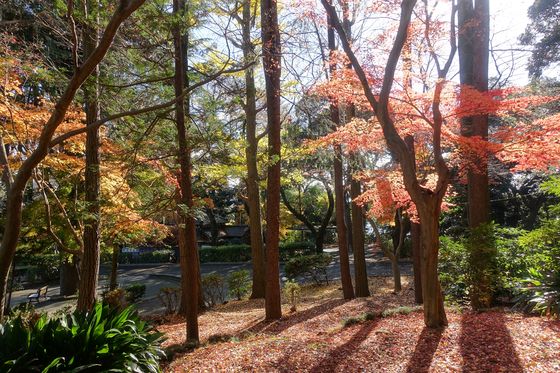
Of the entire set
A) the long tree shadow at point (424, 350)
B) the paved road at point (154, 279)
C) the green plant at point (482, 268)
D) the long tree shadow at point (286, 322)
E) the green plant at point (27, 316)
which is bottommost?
the paved road at point (154, 279)

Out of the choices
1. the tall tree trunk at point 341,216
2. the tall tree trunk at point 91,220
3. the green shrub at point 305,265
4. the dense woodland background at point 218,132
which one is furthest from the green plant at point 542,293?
the green shrub at point 305,265

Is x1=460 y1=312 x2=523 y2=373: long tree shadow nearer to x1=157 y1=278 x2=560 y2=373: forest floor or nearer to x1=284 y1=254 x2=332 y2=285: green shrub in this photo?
x1=157 y1=278 x2=560 y2=373: forest floor

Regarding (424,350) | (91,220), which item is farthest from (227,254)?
(424,350)

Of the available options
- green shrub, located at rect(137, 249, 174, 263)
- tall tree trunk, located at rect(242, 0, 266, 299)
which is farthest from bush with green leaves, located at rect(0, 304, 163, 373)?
green shrub, located at rect(137, 249, 174, 263)

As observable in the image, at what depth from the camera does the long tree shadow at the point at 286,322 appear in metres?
8.62

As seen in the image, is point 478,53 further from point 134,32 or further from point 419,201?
point 134,32

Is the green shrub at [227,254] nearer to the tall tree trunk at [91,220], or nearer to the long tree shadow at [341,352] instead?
the tall tree trunk at [91,220]

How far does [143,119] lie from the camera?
26.2 ft

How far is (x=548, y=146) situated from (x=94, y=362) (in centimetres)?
788

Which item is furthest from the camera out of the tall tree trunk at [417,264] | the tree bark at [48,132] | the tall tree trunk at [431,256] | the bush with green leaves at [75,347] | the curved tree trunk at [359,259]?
the curved tree trunk at [359,259]

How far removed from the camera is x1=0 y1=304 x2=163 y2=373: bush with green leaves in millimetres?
3564

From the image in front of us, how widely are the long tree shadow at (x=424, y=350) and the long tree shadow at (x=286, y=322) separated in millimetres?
3714

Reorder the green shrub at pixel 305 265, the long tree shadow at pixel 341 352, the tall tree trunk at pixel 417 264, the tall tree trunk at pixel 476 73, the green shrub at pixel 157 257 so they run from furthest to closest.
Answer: the green shrub at pixel 157 257 < the green shrub at pixel 305 265 < the tall tree trunk at pixel 417 264 < the tall tree trunk at pixel 476 73 < the long tree shadow at pixel 341 352

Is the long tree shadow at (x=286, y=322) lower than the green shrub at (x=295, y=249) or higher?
lower
